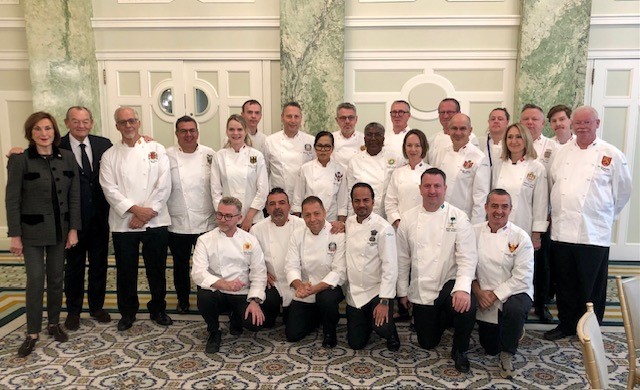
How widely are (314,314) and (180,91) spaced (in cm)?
369

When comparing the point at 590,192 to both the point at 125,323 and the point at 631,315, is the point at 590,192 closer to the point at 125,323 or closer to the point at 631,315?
the point at 631,315

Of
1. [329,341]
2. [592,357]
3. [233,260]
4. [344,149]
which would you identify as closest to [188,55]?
[344,149]

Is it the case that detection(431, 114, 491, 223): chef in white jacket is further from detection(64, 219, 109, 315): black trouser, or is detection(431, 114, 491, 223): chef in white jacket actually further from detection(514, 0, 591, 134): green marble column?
detection(64, 219, 109, 315): black trouser

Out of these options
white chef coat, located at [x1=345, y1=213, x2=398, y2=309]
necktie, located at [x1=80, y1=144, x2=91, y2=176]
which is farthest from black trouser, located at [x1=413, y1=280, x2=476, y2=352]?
necktie, located at [x1=80, y1=144, x2=91, y2=176]

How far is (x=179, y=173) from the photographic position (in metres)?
4.56

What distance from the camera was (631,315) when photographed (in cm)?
260

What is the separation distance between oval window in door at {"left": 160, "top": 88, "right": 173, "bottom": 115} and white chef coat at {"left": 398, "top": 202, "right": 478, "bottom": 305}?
12.8ft

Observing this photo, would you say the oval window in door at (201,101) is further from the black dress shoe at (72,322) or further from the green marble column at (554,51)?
the green marble column at (554,51)

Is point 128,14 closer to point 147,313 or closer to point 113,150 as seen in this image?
point 113,150

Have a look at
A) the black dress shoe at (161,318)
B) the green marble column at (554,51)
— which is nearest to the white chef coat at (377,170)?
the black dress shoe at (161,318)

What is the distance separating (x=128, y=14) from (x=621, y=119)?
19.9 ft

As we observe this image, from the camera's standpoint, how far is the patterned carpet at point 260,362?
3.47m

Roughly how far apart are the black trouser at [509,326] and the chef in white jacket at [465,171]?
821 millimetres

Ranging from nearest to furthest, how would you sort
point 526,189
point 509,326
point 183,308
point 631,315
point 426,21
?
point 631,315 → point 509,326 → point 526,189 → point 183,308 → point 426,21
